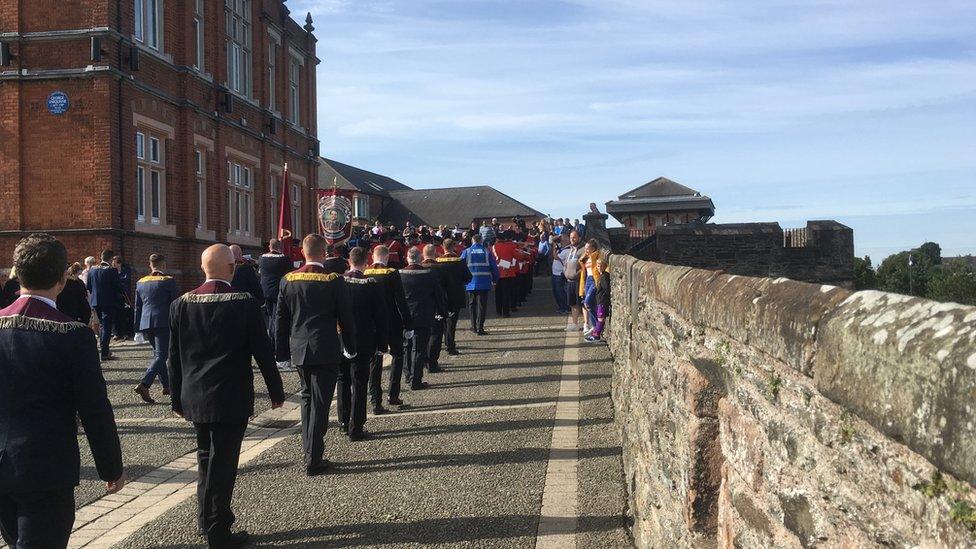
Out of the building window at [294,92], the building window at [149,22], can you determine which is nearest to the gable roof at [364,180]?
the building window at [294,92]

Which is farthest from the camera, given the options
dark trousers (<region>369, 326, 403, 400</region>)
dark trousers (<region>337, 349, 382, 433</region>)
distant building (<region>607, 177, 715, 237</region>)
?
distant building (<region>607, 177, 715, 237</region>)

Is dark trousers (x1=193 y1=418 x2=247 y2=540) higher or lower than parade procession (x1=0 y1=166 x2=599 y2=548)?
lower

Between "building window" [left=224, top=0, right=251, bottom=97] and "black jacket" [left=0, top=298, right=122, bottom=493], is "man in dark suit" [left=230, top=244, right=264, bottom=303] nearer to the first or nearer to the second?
"black jacket" [left=0, top=298, right=122, bottom=493]

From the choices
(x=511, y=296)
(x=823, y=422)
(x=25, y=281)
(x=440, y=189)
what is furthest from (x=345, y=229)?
(x=440, y=189)

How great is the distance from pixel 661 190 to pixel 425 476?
61304mm

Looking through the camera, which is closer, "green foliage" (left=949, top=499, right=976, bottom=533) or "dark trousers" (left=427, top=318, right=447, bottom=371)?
"green foliage" (left=949, top=499, right=976, bottom=533)

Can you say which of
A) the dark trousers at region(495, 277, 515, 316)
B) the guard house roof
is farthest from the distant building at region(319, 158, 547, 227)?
the dark trousers at region(495, 277, 515, 316)

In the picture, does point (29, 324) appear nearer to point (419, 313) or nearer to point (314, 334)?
point (314, 334)

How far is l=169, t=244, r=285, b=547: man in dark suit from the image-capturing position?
5.81 m

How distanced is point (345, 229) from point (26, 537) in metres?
16.8

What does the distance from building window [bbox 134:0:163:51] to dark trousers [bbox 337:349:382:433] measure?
48.7 ft

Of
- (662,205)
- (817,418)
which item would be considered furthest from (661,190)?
(817,418)

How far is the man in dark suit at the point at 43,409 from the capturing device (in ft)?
13.3

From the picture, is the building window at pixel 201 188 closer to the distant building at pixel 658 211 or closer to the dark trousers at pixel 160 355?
the dark trousers at pixel 160 355
